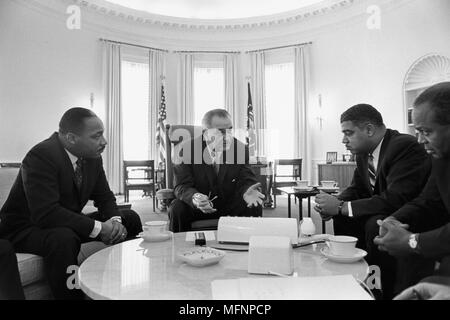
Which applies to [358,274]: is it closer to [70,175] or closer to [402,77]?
[70,175]

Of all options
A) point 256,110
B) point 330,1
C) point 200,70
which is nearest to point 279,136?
point 256,110

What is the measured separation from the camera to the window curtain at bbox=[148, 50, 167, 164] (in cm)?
697

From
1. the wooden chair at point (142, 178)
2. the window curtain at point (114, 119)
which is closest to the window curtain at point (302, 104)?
the wooden chair at point (142, 178)

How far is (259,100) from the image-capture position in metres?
7.25

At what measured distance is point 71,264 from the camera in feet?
4.85

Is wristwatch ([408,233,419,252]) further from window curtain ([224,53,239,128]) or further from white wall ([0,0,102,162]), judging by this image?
window curtain ([224,53,239,128])

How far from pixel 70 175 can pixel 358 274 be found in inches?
56.6

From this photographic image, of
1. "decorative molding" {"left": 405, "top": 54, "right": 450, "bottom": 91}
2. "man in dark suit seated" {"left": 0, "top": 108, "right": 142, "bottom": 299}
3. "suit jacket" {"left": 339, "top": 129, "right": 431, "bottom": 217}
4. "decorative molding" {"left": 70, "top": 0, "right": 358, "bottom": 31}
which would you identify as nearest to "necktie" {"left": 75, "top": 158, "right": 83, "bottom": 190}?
"man in dark suit seated" {"left": 0, "top": 108, "right": 142, "bottom": 299}

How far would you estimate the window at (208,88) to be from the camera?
292 inches

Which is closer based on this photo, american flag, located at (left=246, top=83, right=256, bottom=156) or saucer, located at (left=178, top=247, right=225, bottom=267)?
saucer, located at (left=178, top=247, right=225, bottom=267)

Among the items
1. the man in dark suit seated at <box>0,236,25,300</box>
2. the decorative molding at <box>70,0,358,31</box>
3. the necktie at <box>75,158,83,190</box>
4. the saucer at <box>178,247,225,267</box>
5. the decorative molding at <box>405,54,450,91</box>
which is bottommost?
the man in dark suit seated at <box>0,236,25,300</box>

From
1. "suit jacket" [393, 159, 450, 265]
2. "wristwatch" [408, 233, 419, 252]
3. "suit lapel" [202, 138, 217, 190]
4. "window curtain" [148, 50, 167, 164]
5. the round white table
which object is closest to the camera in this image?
the round white table

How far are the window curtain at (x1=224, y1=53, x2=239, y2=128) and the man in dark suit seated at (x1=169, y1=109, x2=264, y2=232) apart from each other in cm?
492

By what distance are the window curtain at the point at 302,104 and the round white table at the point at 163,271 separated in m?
5.69
